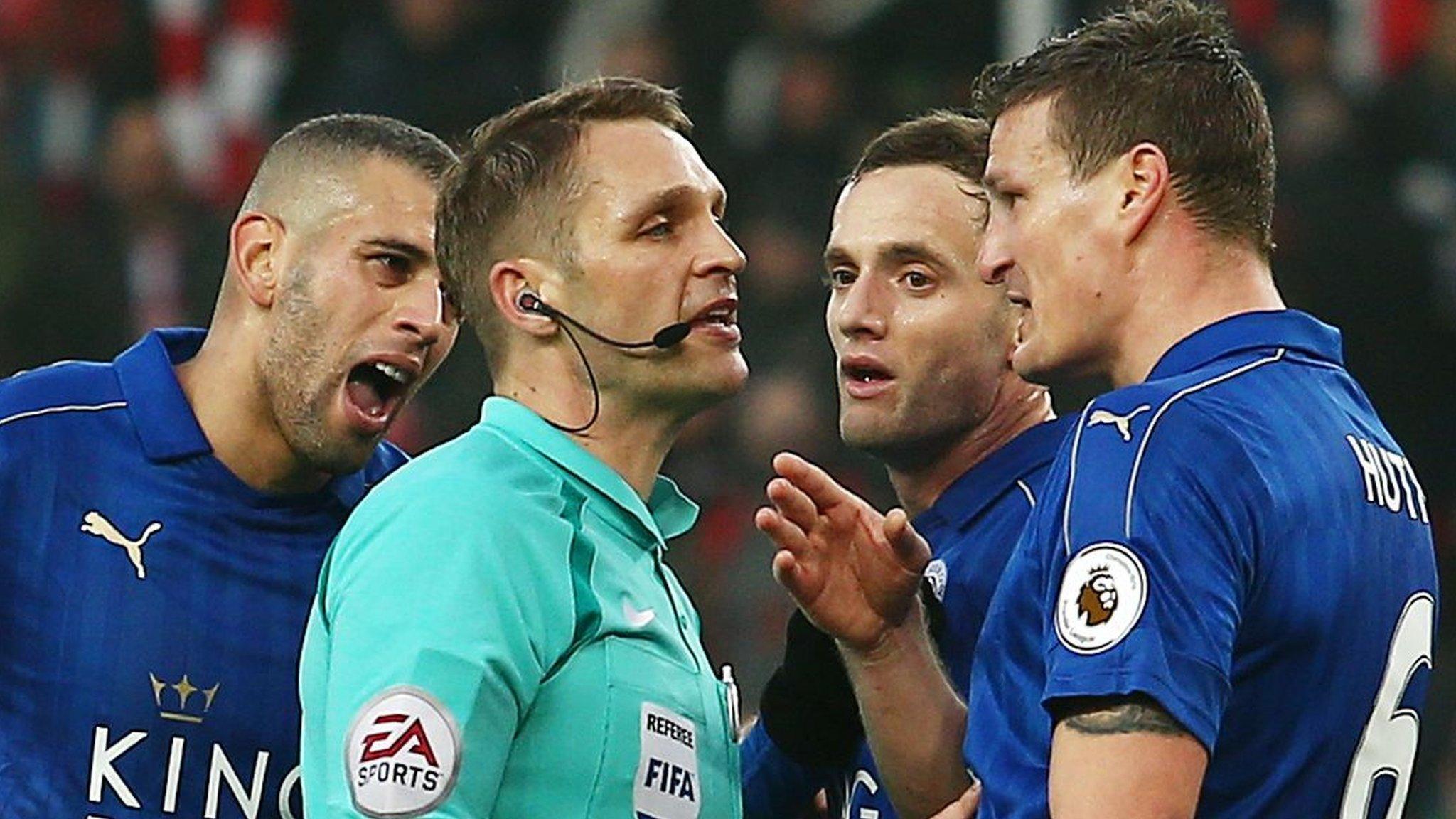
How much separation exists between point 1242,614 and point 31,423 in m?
2.09

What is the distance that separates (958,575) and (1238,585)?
98 cm

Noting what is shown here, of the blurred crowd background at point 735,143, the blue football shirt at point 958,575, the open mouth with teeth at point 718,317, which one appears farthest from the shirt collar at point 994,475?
the blurred crowd background at point 735,143

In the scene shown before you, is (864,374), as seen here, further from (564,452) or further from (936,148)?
(564,452)

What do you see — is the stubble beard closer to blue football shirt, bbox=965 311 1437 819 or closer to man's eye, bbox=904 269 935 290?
man's eye, bbox=904 269 935 290

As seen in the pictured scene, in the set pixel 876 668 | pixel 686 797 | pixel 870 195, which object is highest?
pixel 870 195

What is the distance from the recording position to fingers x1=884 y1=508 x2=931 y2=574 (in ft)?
12.1

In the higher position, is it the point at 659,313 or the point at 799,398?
the point at 799,398

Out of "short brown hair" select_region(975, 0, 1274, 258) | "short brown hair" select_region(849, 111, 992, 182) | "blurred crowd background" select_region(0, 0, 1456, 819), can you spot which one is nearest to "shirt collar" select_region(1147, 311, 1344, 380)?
"short brown hair" select_region(975, 0, 1274, 258)

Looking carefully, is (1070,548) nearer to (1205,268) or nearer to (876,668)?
(1205,268)

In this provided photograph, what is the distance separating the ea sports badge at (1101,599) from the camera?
9.84 feet

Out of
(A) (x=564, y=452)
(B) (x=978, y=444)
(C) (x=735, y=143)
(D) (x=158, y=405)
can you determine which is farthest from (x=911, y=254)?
(C) (x=735, y=143)

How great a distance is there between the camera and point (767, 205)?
344 inches

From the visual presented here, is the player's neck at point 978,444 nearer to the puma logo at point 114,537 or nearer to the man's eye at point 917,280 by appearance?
the man's eye at point 917,280

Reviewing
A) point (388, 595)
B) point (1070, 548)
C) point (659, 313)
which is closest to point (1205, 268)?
point (1070, 548)
